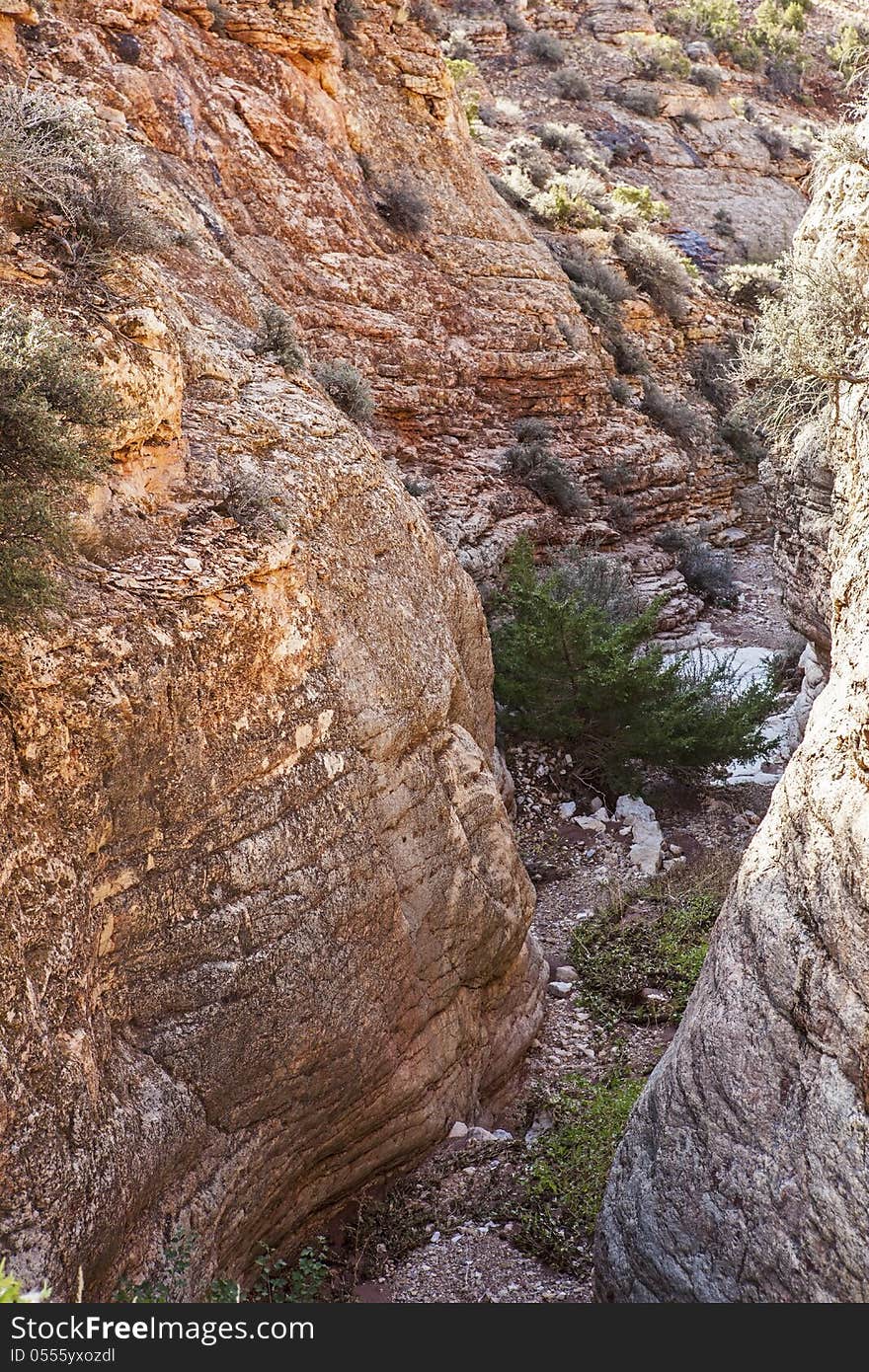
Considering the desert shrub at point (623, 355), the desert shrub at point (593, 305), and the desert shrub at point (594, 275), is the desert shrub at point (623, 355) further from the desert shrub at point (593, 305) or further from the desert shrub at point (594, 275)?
the desert shrub at point (594, 275)

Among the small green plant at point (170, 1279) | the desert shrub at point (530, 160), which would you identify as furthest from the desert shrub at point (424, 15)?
the small green plant at point (170, 1279)

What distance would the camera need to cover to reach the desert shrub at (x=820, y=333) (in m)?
5.22

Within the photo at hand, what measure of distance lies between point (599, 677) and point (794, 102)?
29.7 metres

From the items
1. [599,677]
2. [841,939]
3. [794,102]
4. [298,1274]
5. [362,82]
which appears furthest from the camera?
[794,102]

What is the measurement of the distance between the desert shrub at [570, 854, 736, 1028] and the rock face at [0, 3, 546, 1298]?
2.64ft

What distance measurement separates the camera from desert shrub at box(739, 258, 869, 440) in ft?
17.1

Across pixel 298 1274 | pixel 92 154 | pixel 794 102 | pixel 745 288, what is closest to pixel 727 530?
pixel 745 288

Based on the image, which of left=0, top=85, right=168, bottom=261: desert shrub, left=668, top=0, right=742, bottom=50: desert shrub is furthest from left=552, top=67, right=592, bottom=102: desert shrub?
left=0, top=85, right=168, bottom=261: desert shrub

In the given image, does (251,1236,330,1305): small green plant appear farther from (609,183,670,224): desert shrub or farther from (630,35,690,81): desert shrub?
(630,35,690,81): desert shrub

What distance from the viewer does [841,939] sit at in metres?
3.97

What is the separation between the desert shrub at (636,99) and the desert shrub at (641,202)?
4.71 metres

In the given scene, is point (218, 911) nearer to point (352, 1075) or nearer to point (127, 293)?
point (352, 1075)

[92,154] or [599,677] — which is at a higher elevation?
[92,154]

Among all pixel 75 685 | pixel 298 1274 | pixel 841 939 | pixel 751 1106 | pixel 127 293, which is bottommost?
pixel 298 1274
